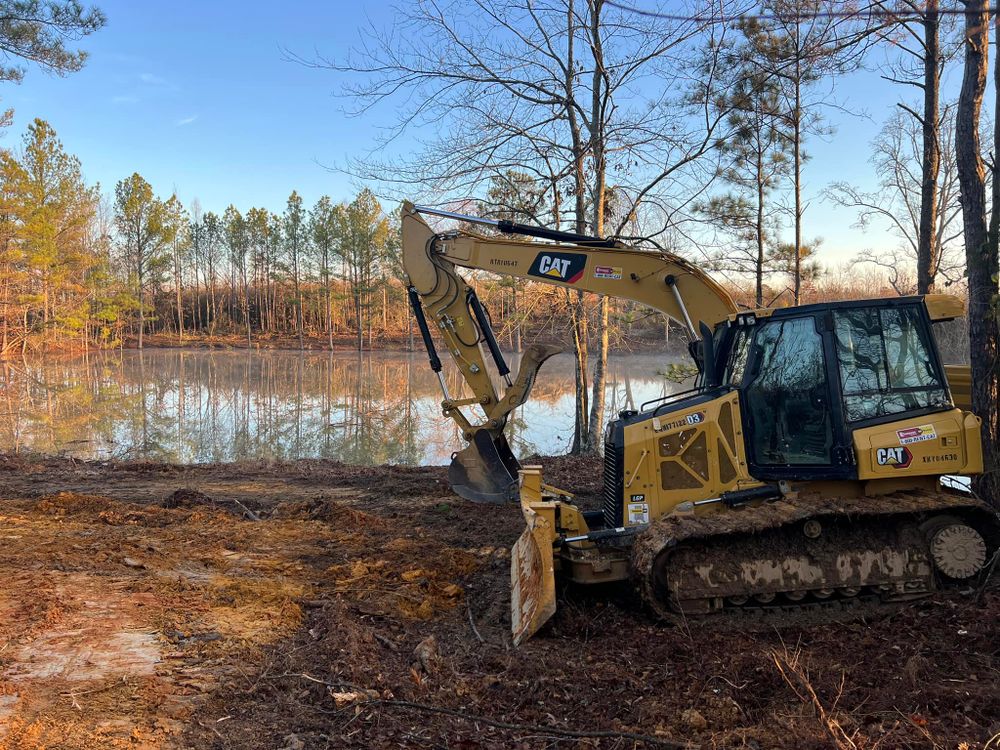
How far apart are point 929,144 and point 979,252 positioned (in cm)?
403

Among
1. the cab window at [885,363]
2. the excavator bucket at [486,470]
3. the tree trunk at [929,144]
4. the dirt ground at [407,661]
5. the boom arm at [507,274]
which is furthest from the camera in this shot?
the tree trunk at [929,144]

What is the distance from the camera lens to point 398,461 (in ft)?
47.5

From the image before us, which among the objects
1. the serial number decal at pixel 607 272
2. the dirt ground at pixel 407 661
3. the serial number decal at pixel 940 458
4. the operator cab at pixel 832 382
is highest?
the serial number decal at pixel 607 272

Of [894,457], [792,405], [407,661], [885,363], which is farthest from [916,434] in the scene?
[407,661]

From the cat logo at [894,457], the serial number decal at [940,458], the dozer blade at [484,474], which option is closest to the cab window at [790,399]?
the cat logo at [894,457]

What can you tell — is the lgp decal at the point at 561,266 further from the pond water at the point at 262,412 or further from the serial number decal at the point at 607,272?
the pond water at the point at 262,412

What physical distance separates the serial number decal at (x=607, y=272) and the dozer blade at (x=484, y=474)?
2569mm

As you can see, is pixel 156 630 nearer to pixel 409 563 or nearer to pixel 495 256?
pixel 409 563

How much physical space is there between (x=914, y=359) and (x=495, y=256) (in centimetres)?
424

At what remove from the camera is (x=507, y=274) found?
25.2 feet

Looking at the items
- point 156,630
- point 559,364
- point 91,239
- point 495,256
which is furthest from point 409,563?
point 91,239

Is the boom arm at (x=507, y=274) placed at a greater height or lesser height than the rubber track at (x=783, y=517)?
greater

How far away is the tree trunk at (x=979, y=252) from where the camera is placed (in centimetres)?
716

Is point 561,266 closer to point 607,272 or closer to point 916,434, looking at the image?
point 607,272
